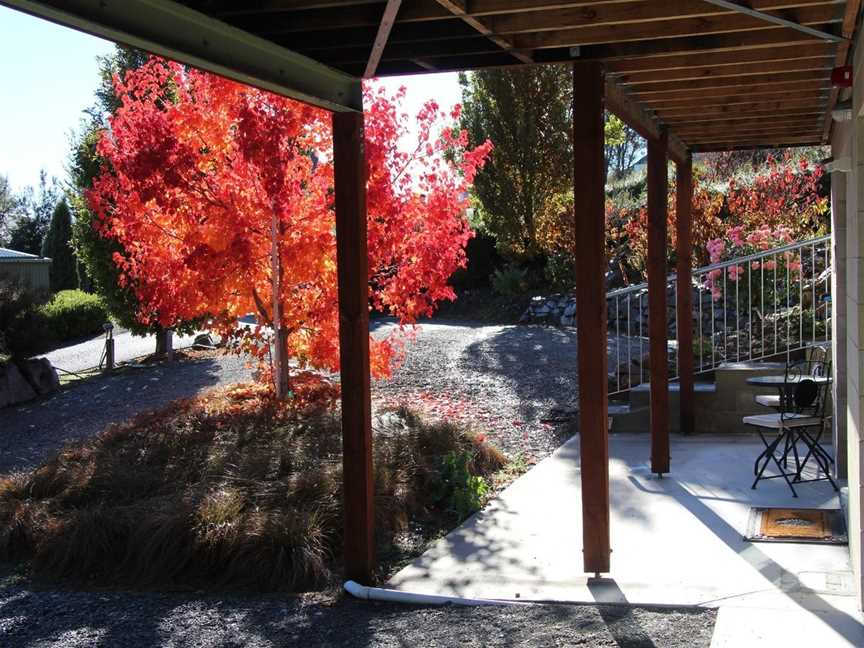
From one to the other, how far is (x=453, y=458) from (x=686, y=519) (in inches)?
66.7

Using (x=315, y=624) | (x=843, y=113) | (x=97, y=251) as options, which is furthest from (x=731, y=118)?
(x=97, y=251)

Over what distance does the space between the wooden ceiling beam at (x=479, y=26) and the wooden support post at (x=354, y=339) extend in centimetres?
84

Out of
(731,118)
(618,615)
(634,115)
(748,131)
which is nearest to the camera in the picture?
(618,615)

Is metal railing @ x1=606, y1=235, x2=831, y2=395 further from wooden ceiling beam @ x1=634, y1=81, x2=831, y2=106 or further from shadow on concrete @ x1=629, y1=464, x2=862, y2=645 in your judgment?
wooden ceiling beam @ x1=634, y1=81, x2=831, y2=106

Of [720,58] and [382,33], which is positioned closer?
[382,33]

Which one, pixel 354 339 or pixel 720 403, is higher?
pixel 354 339

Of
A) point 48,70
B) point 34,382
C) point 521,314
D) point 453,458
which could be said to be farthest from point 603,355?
point 48,70

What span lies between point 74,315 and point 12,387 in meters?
8.42

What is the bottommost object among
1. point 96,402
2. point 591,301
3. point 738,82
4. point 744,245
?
point 96,402

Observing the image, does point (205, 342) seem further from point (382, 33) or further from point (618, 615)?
point (618, 615)

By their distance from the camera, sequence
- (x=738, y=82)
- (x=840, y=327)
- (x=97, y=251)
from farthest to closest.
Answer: (x=97, y=251) < (x=840, y=327) < (x=738, y=82)

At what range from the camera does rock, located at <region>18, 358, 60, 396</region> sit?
12.8 meters

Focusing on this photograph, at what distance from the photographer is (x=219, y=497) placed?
5426 millimetres

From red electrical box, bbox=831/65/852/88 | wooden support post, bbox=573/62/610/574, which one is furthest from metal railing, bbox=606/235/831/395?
red electrical box, bbox=831/65/852/88
